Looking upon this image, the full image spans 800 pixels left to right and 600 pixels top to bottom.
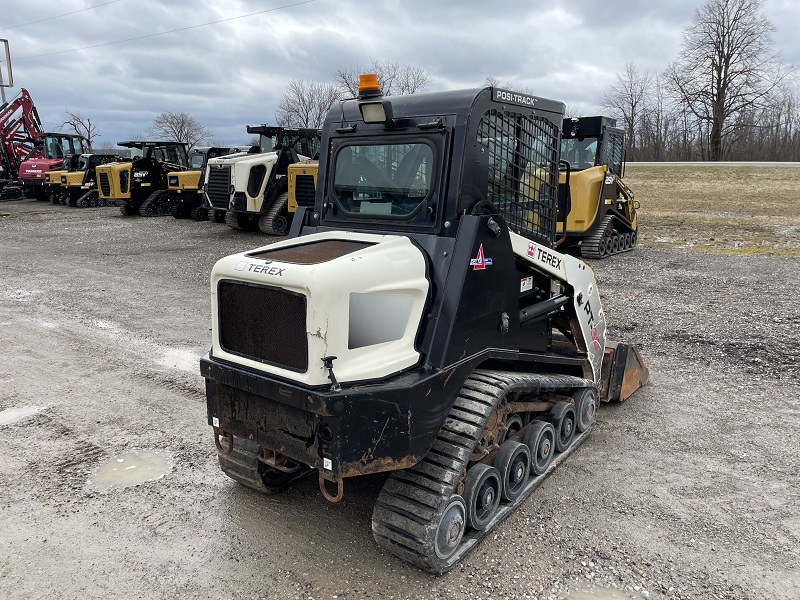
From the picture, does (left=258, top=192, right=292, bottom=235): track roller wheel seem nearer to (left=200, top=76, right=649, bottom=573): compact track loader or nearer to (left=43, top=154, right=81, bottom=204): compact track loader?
(left=200, top=76, right=649, bottom=573): compact track loader

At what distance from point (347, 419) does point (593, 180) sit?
1100 centimetres

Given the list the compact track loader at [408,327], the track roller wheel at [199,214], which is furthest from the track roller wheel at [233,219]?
the compact track loader at [408,327]

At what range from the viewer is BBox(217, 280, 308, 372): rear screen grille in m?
3.19

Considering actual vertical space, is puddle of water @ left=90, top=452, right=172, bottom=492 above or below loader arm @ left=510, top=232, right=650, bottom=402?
below

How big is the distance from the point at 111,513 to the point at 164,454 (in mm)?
862

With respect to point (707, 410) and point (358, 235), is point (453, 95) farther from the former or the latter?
point (707, 410)

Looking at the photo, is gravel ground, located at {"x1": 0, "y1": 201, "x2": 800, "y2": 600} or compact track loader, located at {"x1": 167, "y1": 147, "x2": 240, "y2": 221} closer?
gravel ground, located at {"x1": 0, "y1": 201, "x2": 800, "y2": 600}

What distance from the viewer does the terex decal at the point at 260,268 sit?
3.20 meters

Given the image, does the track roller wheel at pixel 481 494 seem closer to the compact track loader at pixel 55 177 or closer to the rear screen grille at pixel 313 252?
the rear screen grille at pixel 313 252

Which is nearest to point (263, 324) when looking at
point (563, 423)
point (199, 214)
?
point (563, 423)

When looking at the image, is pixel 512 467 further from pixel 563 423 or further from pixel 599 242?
pixel 599 242

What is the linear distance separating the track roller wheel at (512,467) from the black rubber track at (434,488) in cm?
22

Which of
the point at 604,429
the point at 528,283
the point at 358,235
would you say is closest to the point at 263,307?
the point at 358,235

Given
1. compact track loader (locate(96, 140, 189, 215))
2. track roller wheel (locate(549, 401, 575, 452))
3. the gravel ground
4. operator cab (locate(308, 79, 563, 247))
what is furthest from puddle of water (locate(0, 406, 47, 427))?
compact track loader (locate(96, 140, 189, 215))
